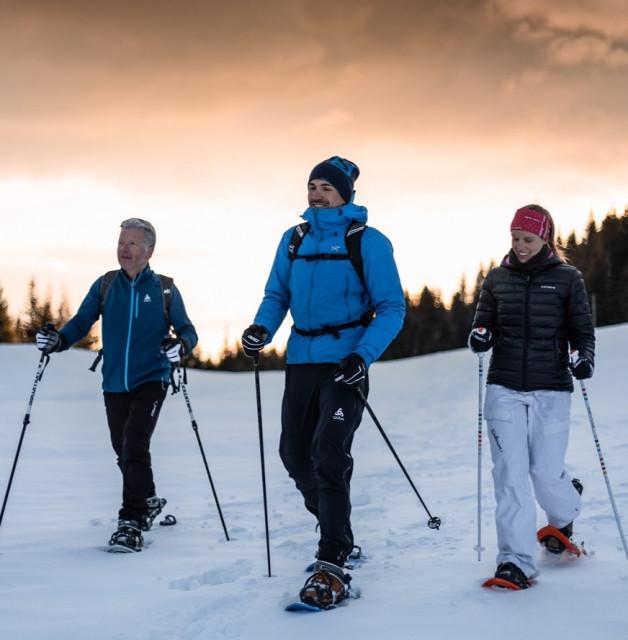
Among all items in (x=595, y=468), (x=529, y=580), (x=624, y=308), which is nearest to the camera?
(x=529, y=580)

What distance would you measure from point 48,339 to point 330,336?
252 centimetres

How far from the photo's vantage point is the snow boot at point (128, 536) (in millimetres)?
4969

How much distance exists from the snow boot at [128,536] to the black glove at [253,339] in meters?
1.80

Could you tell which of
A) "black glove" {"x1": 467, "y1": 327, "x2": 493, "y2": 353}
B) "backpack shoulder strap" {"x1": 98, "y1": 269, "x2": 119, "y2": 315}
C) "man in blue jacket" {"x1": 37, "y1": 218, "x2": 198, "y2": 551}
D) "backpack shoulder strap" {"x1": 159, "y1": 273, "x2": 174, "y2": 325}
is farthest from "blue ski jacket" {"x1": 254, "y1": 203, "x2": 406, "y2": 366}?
"backpack shoulder strap" {"x1": 98, "y1": 269, "x2": 119, "y2": 315}

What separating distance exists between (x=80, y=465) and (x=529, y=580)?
27.1 feet

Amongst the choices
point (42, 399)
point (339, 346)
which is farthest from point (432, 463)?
point (42, 399)

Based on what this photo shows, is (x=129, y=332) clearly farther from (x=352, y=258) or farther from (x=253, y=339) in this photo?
(x=352, y=258)

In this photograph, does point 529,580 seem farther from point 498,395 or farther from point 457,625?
point 498,395

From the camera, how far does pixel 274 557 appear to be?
4.83 meters

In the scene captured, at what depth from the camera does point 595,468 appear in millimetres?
Result: 8109

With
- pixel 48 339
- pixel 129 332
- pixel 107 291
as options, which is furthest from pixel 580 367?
pixel 48 339

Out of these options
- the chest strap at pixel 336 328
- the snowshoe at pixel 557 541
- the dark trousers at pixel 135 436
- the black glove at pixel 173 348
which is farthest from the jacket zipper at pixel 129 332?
the snowshoe at pixel 557 541

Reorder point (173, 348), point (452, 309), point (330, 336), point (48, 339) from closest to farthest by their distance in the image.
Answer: point (330, 336)
point (173, 348)
point (48, 339)
point (452, 309)

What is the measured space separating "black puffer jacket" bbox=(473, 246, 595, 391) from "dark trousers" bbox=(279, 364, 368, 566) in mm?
924
